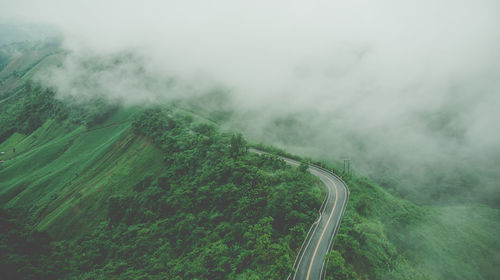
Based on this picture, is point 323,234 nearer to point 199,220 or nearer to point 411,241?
point 411,241

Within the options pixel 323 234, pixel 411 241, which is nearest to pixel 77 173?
pixel 323 234

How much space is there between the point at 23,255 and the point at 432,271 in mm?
91446

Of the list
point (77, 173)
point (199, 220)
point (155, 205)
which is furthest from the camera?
point (77, 173)

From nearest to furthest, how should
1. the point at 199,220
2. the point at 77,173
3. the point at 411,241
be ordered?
the point at 411,241
the point at 199,220
the point at 77,173

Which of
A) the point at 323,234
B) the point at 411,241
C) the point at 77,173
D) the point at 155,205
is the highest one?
the point at 411,241

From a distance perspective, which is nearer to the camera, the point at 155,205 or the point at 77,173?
the point at 155,205

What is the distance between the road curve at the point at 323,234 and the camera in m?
37.1

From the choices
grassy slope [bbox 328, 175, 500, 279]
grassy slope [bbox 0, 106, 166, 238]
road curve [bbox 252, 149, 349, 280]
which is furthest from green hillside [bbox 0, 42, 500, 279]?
road curve [bbox 252, 149, 349, 280]

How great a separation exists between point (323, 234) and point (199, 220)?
2704 cm

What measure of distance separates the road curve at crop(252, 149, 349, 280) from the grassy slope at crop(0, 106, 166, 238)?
57.4m

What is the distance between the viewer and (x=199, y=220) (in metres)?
54.9

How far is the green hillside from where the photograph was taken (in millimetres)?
41312

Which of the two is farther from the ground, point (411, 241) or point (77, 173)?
point (411, 241)

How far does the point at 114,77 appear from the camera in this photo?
17488 centimetres
